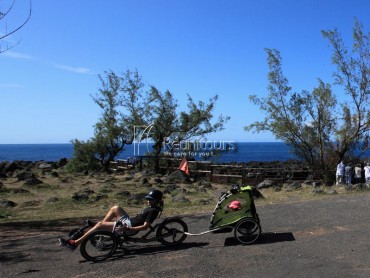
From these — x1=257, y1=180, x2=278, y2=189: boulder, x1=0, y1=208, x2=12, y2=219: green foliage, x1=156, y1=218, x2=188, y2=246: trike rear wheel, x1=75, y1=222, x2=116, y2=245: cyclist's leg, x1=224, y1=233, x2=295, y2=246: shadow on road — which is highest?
x1=75, y1=222, x2=116, y2=245: cyclist's leg

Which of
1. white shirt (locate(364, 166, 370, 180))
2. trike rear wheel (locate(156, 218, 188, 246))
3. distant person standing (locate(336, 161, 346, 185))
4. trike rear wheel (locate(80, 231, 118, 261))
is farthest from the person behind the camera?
distant person standing (locate(336, 161, 346, 185))

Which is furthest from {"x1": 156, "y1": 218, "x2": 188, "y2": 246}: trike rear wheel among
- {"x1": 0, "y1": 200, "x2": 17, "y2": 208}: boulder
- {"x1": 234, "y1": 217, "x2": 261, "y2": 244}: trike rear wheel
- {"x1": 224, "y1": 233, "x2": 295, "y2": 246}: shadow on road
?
{"x1": 0, "y1": 200, "x2": 17, "y2": 208}: boulder

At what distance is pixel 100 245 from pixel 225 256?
2168mm

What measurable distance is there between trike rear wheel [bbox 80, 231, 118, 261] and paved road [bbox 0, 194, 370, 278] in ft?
0.47

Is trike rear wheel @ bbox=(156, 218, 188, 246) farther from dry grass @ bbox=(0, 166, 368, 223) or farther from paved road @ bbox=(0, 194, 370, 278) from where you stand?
dry grass @ bbox=(0, 166, 368, 223)

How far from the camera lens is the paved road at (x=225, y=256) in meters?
6.34

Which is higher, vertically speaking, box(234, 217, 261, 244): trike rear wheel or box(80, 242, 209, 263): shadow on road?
box(234, 217, 261, 244): trike rear wheel

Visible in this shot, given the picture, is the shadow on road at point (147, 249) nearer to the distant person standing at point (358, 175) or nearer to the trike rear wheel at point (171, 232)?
the trike rear wheel at point (171, 232)

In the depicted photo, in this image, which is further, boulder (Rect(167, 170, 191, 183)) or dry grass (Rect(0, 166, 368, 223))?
boulder (Rect(167, 170, 191, 183))

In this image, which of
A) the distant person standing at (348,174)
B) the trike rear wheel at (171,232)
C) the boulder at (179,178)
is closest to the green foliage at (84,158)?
the boulder at (179,178)

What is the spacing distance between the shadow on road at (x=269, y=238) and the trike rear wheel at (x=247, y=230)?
112mm

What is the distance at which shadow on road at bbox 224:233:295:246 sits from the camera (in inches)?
315

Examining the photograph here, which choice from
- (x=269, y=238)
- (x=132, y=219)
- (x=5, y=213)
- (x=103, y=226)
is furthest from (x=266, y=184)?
(x=103, y=226)

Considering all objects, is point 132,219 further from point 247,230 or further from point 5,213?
point 5,213
